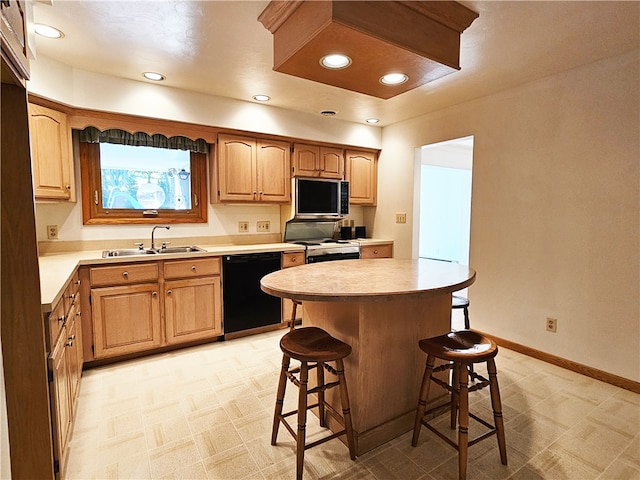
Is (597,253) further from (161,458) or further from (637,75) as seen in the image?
(161,458)

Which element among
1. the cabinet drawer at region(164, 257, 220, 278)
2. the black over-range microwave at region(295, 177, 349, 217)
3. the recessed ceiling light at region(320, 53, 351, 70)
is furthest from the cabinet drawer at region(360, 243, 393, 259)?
the recessed ceiling light at region(320, 53, 351, 70)

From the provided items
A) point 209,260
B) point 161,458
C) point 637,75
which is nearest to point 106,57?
point 209,260

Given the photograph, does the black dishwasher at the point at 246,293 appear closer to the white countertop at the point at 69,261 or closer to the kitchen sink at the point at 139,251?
the white countertop at the point at 69,261

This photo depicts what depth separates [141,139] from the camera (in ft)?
10.6

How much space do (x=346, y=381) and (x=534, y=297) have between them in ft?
6.81

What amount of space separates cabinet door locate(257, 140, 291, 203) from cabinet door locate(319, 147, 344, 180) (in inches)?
17.9

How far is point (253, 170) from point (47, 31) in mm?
1879

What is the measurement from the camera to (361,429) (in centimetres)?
182

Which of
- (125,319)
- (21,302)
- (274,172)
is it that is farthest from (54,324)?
(274,172)

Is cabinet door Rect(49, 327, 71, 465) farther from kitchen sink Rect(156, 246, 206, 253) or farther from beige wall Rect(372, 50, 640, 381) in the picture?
beige wall Rect(372, 50, 640, 381)

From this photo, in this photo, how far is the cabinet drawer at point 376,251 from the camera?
427 cm

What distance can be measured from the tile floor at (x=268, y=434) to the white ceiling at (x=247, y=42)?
2.34 meters

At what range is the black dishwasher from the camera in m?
3.29

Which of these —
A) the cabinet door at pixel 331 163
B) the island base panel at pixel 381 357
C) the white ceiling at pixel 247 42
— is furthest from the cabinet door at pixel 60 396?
the cabinet door at pixel 331 163
